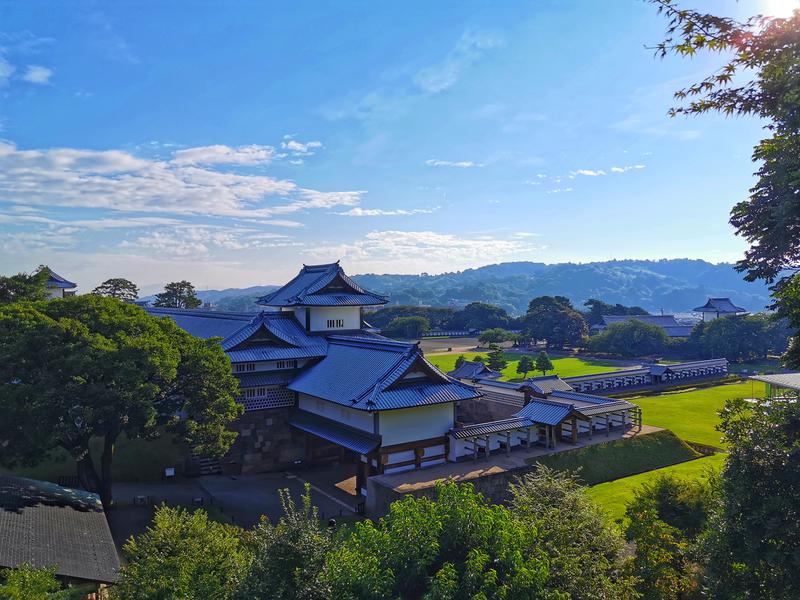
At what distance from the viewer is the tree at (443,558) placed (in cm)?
861

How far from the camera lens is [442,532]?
9.80m

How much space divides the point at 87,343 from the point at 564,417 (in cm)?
2400

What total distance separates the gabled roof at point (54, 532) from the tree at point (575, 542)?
11389 mm

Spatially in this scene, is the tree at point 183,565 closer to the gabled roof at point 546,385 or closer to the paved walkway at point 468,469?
the paved walkway at point 468,469

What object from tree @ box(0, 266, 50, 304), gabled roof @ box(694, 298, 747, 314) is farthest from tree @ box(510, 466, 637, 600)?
gabled roof @ box(694, 298, 747, 314)

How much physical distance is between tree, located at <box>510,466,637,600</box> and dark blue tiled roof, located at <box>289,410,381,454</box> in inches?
440

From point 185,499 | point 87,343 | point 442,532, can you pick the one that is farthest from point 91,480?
point 442,532

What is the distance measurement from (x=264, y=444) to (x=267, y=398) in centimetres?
259

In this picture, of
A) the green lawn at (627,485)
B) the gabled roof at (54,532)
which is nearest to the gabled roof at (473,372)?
the green lawn at (627,485)

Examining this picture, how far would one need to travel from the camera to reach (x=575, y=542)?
1173 cm

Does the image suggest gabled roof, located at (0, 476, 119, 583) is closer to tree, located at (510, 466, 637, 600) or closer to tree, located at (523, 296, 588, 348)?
tree, located at (510, 466, 637, 600)

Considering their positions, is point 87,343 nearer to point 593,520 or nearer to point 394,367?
point 394,367

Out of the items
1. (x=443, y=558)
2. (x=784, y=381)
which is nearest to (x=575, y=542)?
(x=443, y=558)

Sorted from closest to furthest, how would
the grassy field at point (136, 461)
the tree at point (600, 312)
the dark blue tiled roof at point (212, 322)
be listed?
the grassy field at point (136, 461) → the dark blue tiled roof at point (212, 322) → the tree at point (600, 312)
